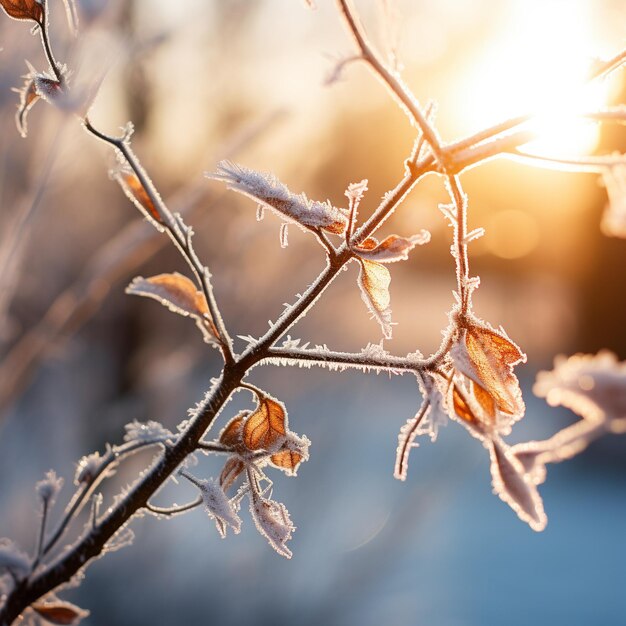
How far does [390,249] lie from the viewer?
43cm

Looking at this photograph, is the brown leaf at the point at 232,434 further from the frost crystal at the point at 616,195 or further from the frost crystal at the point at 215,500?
the frost crystal at the point at 616,195

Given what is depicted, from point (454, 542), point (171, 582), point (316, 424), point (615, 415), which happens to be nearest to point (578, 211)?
point (454, 542)

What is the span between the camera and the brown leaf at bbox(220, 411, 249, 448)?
1.51 ft

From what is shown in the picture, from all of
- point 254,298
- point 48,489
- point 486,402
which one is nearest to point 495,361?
point 486,402

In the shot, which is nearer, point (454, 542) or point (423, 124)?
point (423, 124)

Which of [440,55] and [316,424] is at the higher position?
[440,55]

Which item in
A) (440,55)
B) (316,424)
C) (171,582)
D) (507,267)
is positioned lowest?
(171,582)

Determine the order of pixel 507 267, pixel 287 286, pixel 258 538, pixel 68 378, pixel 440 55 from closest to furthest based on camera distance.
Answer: pixel 440 55 → pixel 287 286 → pixel 258 538 → pixel 68 378 → pixel 507 267

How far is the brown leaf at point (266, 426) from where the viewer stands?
17.9 inches

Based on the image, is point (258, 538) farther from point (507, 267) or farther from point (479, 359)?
point (507, 267)

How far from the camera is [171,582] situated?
3.41 metres

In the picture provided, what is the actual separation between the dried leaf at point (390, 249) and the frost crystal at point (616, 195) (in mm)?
115

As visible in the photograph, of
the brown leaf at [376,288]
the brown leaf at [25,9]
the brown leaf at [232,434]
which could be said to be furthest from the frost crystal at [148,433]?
the brown leaf at [25,9]

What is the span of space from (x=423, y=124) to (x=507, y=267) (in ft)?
41.2
